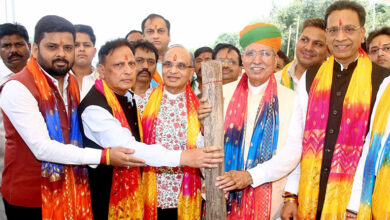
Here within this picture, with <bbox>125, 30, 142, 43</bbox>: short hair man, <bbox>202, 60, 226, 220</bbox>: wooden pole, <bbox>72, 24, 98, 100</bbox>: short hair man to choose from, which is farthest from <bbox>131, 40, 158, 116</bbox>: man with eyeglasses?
<bbox>202, 60, 226, 220</bbox>: wooden pole

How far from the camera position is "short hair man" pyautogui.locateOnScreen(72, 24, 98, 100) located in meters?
4.03

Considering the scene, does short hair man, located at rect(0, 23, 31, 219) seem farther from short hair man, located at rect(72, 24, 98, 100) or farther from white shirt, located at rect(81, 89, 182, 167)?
white shirt, located at rect(81, 89, 182, 167)

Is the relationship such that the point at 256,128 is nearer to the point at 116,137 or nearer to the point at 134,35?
the point at 116,137

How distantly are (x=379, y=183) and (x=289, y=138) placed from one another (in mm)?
663

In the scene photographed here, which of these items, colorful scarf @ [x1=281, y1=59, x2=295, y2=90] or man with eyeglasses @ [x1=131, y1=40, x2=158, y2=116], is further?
man with eyeglasses @ [x1=131, y1=40, x2=158, y2=116]

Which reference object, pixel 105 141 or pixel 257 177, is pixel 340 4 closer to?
pixel 257 177

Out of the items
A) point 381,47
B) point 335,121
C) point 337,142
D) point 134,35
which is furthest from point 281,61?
point 337,142

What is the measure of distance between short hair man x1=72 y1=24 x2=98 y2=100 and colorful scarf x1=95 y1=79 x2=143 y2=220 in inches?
54.8

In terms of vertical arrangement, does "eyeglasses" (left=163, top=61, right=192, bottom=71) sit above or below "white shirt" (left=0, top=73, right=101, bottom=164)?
above

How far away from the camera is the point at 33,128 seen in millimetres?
2283

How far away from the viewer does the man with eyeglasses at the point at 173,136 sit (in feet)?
9.55

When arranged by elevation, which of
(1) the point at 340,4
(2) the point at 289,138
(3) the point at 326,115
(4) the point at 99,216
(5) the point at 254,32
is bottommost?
(4) the point at 99,216

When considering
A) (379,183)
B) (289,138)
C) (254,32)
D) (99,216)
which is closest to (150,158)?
(99,216)

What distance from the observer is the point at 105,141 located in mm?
2529
